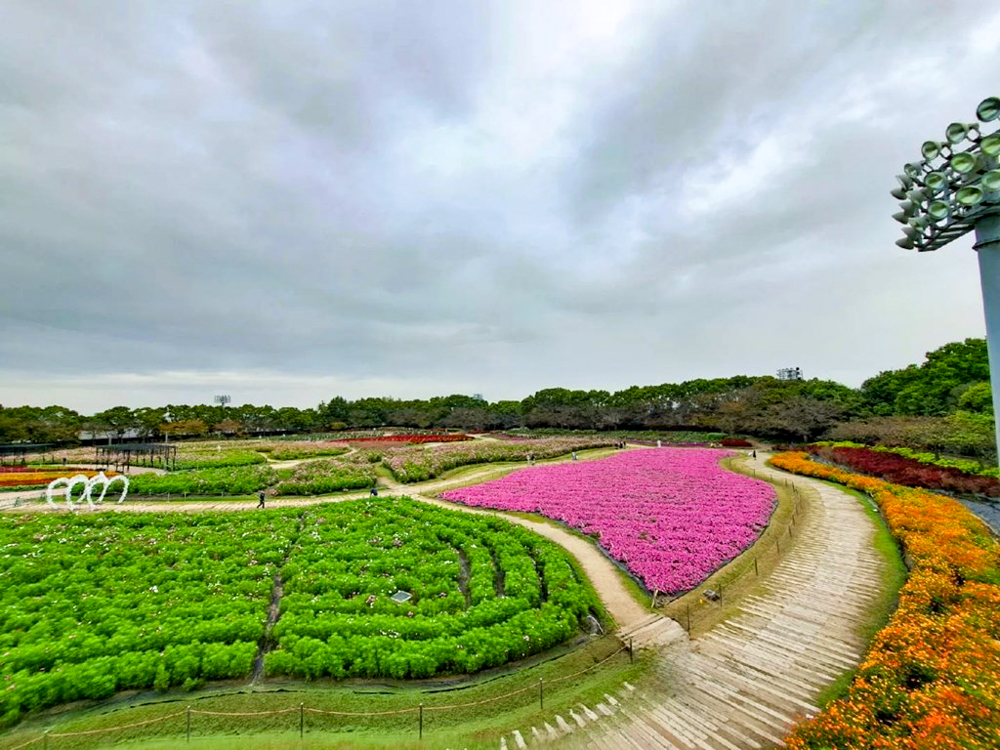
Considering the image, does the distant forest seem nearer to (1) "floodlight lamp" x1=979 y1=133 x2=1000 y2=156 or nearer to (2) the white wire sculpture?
(1) "floodlight lamp" x1=979 y1=133 x2=1000 y2=156

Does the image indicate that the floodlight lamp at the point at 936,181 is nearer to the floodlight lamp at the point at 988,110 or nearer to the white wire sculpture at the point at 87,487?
the floodlight lamp at the point at 988,110

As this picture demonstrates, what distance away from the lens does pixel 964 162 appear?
867 centimetres

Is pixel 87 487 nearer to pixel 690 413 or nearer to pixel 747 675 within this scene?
pixel 747 675

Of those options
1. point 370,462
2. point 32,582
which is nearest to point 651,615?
point 32,582

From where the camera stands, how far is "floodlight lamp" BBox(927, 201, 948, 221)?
8883 millimetres

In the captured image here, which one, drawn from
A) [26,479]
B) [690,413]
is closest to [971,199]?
[26,479]

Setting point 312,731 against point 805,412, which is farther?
point 805,412

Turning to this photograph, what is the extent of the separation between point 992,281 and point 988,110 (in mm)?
3422

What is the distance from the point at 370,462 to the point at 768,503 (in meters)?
33.6

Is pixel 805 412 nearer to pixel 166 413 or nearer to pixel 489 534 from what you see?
pixel 489 534

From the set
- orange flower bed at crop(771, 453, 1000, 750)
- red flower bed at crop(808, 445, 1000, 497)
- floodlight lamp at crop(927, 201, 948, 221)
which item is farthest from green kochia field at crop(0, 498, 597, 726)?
red flower bed at crop(808, 445, 1000, 497)

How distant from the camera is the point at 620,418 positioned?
278 feet

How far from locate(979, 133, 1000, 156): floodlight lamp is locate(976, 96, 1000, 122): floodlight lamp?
1.74ft

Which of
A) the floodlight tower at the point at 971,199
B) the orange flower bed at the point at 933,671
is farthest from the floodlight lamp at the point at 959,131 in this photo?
the orange flower bed at the point at 933,671
